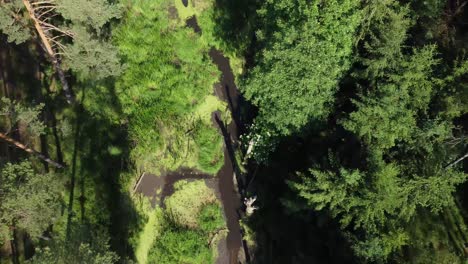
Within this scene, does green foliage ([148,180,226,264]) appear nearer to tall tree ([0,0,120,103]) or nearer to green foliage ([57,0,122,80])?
tall tree ([0,0,120,103])

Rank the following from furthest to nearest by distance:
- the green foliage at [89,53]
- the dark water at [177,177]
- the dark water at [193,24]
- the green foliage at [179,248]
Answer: the dark water at [193,24] < the dark water at [177,177] < the green foliage at [179,248] < the green foliage at [89,53]

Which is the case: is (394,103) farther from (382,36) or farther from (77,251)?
(77,251)

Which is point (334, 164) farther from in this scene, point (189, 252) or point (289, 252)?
point (189, 252)

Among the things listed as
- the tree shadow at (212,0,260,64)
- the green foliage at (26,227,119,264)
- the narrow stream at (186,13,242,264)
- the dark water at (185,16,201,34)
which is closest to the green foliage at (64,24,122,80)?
the dark water at (185,16,201,34)

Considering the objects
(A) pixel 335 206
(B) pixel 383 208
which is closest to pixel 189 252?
(A) pixel 335 206

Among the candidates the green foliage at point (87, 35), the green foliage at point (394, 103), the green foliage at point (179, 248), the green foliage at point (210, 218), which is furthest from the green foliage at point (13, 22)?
the green foliage at point (394, 103)

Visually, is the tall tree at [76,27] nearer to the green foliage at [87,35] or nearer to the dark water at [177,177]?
the green foliage at [87,35]
